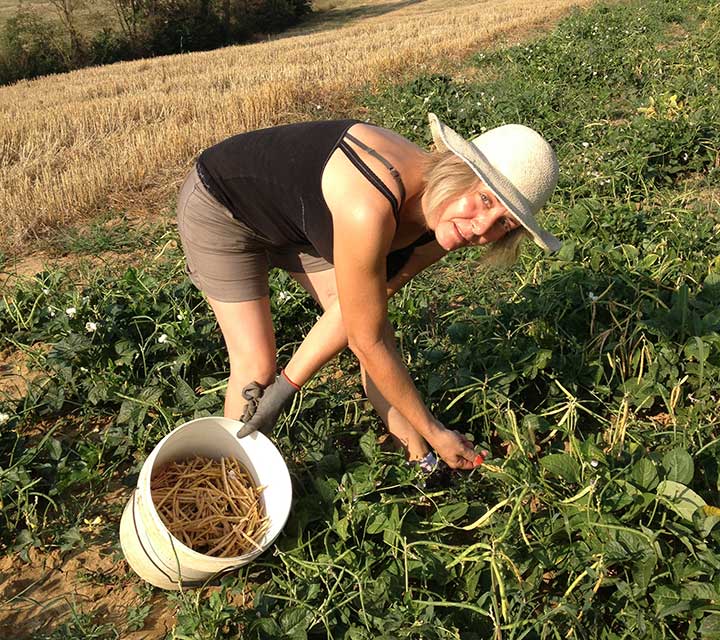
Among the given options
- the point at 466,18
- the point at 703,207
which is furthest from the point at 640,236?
the point at 466,18

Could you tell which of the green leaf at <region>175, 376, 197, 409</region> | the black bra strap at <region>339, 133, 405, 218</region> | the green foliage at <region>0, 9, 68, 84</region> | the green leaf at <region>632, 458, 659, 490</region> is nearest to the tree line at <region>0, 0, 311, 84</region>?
the green foliage at <region>0, 9, 68, 84</region>

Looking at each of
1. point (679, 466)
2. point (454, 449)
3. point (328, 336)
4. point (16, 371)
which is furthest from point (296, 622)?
point (16, 371)

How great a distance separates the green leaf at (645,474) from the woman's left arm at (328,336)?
2.85 ft

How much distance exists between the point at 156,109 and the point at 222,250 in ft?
27.1

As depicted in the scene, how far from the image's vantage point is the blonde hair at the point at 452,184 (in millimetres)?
1842

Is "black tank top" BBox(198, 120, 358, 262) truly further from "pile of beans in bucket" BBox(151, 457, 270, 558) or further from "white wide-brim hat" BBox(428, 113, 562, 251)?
"pile of beans in bucket" BBox(151, 457, 270, 558)

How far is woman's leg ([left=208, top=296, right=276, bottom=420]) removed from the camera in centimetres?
240

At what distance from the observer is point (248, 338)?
2.40m

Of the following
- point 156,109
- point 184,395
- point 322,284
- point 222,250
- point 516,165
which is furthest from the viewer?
point 156,109

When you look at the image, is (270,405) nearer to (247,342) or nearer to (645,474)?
(247,342)

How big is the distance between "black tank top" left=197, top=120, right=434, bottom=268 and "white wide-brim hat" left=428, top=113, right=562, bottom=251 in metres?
0.21

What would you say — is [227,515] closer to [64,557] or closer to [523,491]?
[64,557]

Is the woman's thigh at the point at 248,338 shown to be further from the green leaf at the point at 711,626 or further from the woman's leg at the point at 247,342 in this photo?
the green leaf at the point at 711,626

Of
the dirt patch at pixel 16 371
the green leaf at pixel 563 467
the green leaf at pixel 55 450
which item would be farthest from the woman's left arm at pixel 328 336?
the dirt patch at pixel 16 371
